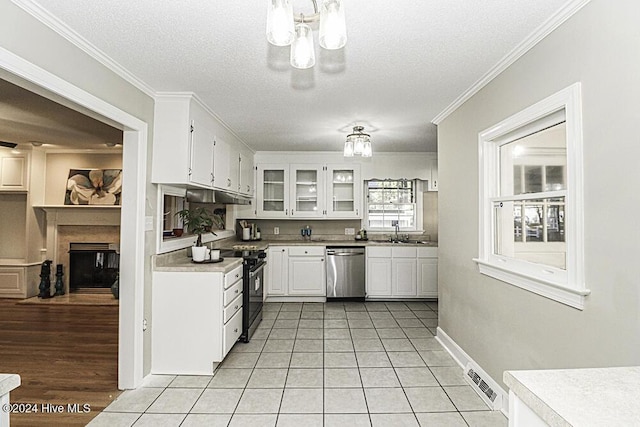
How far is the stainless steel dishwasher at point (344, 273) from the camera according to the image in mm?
5129

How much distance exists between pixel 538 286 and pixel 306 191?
399cm

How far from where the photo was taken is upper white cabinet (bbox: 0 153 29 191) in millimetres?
5250

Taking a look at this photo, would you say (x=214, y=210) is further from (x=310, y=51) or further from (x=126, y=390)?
(x=310, y=51)

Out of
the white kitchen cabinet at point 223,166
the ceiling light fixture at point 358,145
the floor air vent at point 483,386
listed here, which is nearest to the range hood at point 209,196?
the white kitchen cabinet at point 223,166

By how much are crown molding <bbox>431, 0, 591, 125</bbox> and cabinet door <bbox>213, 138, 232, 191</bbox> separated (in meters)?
2.36

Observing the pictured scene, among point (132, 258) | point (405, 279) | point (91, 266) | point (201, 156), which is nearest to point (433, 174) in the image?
point (405, 279)

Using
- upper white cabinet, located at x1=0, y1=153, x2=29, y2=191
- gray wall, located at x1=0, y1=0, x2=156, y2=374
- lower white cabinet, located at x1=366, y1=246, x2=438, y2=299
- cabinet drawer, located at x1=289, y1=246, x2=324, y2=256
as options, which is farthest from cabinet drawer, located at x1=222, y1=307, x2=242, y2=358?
upper white cabinet, located at x1=0, y1=153, x2=29, y2=191

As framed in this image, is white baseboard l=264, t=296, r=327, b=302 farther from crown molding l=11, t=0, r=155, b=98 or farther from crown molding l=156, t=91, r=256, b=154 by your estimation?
crown molding l=11, t=0, r=155, b=98

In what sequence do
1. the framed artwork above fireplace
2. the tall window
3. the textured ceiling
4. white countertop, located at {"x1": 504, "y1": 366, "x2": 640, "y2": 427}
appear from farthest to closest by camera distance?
the tall window < the framed artwork above fireplace < the textured ceiling < white countertop, located at {"x1": 504, "y1": 366, "x2": 640, "y2": 427}

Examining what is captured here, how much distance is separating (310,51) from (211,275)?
2102mm

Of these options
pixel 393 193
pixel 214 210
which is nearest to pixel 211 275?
pixel 214 210

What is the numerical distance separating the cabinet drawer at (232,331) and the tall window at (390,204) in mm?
3057

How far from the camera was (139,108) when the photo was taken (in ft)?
8.70

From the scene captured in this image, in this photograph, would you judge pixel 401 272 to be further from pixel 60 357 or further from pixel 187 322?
pixel 60 357
